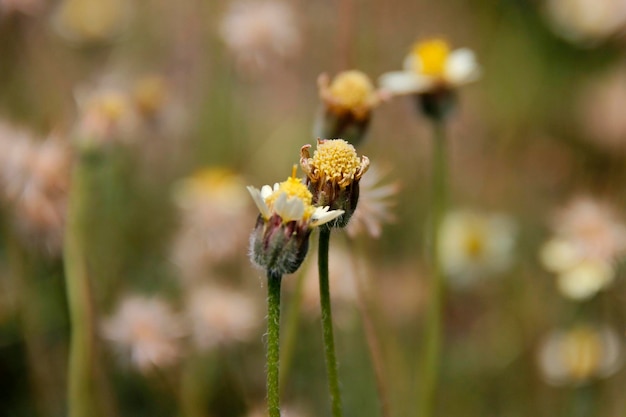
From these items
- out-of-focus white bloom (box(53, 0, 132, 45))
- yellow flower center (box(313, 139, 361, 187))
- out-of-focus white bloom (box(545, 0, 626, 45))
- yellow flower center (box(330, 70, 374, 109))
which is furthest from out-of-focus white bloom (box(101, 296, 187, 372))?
out-of-focus white bloom (box(545, 0, 626, 45))

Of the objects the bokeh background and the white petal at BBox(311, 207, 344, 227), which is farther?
the bokeh background

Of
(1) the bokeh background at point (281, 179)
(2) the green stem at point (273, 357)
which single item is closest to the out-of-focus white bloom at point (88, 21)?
(1) the bokeh background at point (281, 179)

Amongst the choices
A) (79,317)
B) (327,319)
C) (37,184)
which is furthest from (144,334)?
(327,319)

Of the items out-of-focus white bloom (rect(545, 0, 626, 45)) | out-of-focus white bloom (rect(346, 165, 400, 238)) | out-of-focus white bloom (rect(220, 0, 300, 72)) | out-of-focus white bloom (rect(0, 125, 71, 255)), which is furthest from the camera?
out-of-focus white bloom (rect(545, 0, 626, 45))

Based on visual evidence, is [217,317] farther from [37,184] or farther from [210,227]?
[37,184]

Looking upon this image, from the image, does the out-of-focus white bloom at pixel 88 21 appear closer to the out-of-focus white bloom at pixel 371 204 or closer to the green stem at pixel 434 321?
the green stem at pixel 434 321

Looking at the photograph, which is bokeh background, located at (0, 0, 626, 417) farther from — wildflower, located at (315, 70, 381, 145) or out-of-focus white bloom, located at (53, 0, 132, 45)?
wildflower, located at (315, 70, 381, 145)
